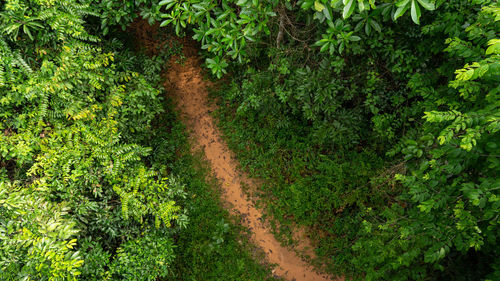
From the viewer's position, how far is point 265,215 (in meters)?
6.34

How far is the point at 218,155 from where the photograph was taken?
6.88 meters

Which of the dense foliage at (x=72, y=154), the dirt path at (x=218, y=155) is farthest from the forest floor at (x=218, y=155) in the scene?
the dense foliage at (x=72, y=154)

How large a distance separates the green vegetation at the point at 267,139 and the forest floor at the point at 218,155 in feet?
1.01

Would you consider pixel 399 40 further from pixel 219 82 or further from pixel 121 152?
pixel 121 152

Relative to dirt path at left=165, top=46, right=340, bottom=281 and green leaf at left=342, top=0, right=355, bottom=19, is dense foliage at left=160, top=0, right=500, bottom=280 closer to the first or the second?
green leaf at left=342, top=0, right=355, bottom=19

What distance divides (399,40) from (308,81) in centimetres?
174

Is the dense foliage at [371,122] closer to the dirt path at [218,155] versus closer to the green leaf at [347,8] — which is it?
the green leaf at [347,8]

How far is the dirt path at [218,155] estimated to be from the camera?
6.01 metres

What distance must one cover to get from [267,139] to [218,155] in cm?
139

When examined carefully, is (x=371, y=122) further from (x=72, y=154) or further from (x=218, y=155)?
(x=72, y=154)

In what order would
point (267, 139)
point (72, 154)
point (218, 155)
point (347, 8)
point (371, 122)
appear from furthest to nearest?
point (218, 155) → point (267, 139) → point (371, 122) → point (72, 154) → point (347, 8)

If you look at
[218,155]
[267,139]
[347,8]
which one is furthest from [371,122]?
[347,8]

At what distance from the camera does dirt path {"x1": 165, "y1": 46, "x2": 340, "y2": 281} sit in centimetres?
601

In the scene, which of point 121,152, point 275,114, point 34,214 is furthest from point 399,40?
point 34,214
